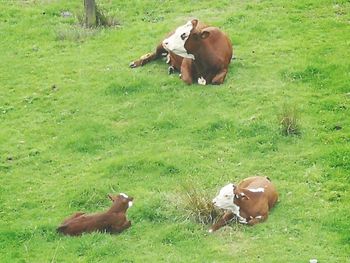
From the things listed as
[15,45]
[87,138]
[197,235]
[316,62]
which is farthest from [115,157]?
[15,45]

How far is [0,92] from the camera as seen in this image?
16.0 metres

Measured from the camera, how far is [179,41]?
15.2 meters

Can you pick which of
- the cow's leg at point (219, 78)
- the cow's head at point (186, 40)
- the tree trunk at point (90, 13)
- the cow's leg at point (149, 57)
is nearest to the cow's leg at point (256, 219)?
the cow's leg at point (219, 78)

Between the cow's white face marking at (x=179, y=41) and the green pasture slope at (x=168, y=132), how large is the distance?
0.61 metres

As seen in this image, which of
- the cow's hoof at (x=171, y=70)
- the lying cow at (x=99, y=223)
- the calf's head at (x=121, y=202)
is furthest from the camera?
the cow's hoof at (x=171, y=70)

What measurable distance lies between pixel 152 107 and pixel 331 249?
18.2ft

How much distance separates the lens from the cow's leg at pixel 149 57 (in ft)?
54.2

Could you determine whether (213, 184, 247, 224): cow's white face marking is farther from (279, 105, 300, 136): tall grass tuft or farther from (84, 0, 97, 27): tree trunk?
(84, 0, 97, 27): tree trunk

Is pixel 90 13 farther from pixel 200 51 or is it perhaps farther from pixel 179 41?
pixel 200 51

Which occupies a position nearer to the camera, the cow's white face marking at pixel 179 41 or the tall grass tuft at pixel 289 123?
the tall grass tuft at pixel 289 123

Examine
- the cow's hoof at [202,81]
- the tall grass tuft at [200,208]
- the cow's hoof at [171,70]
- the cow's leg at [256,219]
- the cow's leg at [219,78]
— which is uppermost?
the tall grass tuft at [200,208]

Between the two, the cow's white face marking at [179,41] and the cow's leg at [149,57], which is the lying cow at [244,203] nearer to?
the cow's white face marking at [179,41]

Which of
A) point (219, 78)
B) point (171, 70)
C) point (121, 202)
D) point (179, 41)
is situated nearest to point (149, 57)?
point (171, 70)

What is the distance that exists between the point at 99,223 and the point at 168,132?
10.7ft
